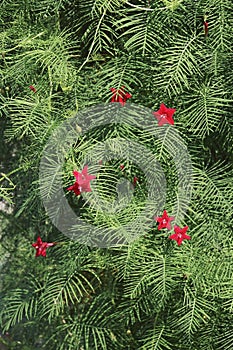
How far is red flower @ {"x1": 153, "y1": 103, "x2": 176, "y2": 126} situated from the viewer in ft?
5.09

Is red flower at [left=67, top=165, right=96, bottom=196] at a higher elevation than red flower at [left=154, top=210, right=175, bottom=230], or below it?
higher

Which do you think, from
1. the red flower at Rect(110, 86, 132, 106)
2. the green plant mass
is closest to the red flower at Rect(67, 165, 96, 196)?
the green plant mass

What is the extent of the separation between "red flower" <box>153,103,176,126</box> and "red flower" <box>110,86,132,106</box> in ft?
0.31

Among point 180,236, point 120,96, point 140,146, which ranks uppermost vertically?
point 120,96

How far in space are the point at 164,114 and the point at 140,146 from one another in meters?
0.13

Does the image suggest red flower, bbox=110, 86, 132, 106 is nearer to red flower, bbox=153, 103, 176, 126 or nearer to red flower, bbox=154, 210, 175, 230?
red flower, bbox=153, 103, 176, 126

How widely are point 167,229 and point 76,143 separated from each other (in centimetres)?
31

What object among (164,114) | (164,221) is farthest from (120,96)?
(164,221)

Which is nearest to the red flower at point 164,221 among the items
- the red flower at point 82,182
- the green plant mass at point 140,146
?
the green plant mass at point 140,146

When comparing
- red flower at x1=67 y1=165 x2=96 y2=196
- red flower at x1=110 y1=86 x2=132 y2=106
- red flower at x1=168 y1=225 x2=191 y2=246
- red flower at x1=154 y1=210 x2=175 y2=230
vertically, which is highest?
red flower at x1=110 y1=86 x2=132 y2=106

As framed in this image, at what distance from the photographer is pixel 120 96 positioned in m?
1.62

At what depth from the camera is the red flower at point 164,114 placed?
155 centimetres

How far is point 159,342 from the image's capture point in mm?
1740

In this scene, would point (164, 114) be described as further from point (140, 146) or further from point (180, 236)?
point (180, 236)
